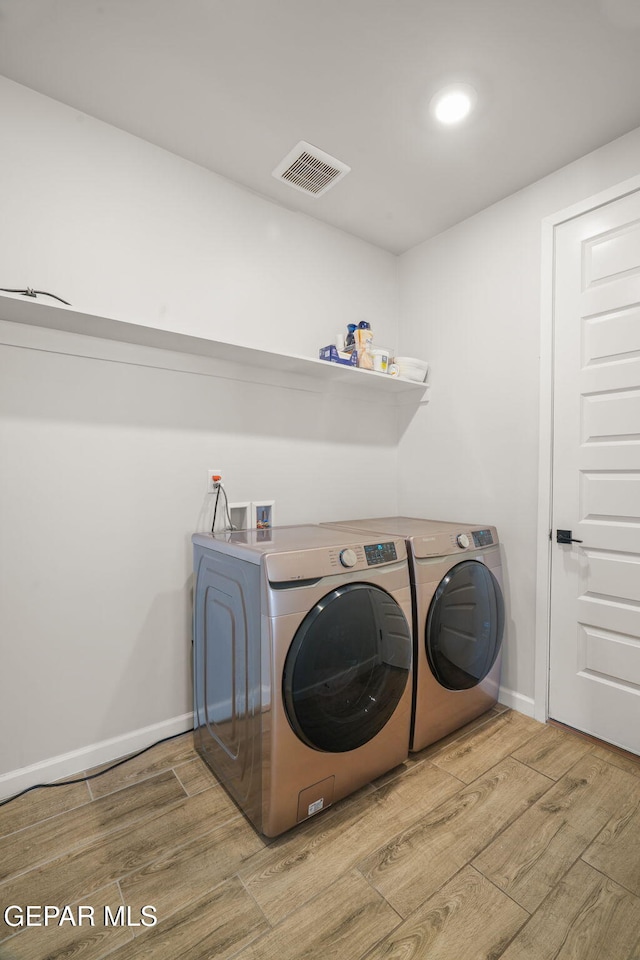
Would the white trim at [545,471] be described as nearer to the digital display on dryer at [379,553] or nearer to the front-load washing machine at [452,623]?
the front-load washing machine at [452,623]

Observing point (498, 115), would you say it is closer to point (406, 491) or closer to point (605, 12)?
point (605, 12)

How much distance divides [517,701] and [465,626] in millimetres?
588

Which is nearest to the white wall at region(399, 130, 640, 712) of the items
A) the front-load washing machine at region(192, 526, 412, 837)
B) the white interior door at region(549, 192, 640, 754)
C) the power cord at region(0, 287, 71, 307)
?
the white interior door at region(549, 192, 640, 754)

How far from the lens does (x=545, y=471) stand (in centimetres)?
202

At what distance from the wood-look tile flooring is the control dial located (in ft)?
2.75

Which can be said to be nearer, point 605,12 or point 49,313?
point 605,12

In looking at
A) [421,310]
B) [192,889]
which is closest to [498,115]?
[421,310]

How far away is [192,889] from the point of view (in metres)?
1.20

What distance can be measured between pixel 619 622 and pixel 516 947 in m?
1.20

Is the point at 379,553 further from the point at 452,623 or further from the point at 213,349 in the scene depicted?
the point at 213,349

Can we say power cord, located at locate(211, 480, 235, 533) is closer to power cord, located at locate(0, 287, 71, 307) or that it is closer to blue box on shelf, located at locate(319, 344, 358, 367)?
blue box on shelf, located at locate(319, 344, 358, 367)

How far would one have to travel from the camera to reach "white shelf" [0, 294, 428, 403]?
1484 millimetres

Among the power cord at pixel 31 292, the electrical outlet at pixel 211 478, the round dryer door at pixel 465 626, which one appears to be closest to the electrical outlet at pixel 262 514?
the electrical outlet at pixel 211 478

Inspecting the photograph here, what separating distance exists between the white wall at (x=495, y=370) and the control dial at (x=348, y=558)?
3.50 feet
